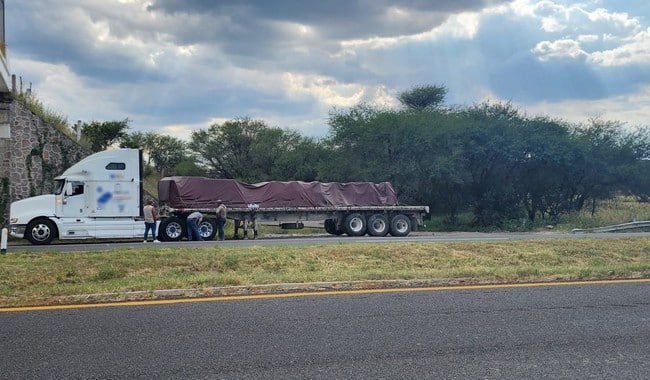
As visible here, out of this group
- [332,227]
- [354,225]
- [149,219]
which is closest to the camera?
[149,219]

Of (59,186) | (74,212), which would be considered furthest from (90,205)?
(59,186)

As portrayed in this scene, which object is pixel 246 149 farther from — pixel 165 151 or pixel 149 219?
pixel 149 219

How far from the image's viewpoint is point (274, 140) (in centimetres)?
5031

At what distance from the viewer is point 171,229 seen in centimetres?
2434

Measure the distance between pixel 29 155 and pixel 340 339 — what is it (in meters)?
24.5

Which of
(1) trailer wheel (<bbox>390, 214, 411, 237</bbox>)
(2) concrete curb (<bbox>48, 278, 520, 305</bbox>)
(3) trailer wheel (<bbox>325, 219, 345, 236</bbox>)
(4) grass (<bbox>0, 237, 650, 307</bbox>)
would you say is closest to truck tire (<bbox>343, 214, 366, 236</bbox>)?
(3) trailer wheel (<bbox>325, 219, 345, 236</bbox>)

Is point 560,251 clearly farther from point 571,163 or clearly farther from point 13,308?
point 571,163

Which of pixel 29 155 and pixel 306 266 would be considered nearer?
pixel 306 266

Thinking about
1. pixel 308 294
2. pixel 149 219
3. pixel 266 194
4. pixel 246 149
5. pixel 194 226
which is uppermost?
pixel 246 149

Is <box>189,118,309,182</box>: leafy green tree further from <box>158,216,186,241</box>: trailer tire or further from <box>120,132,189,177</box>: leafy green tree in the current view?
<box>158,216,186,241</box>: trailer tire

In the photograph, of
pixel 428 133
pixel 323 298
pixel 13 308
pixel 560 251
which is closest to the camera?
pixel 13 308

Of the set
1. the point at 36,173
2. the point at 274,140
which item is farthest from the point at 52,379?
the point at 274,140

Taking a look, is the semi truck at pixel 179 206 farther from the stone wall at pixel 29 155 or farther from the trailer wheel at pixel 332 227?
the stone wall at pixel 29 155

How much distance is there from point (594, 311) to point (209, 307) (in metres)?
4.81
